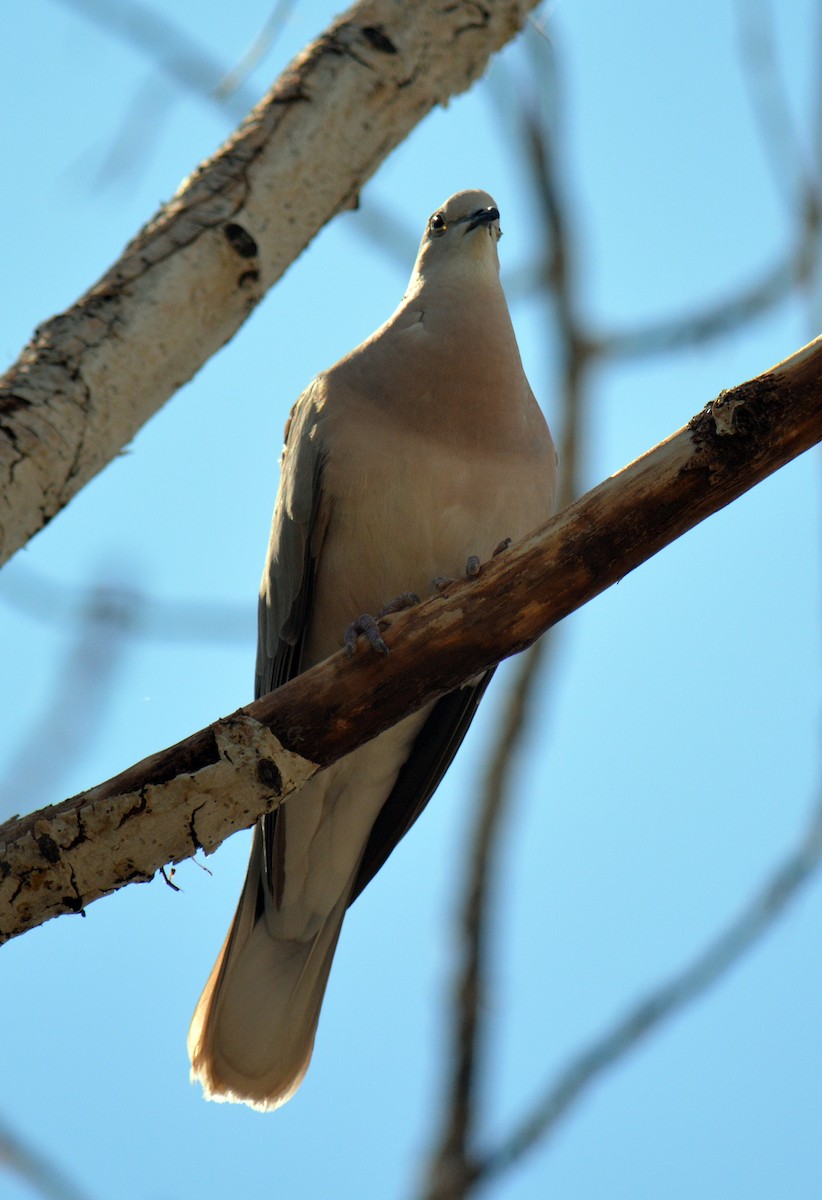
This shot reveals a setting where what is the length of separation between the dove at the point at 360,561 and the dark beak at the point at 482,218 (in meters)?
0.25

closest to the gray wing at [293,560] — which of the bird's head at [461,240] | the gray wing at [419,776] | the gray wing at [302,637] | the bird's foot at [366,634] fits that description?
the gray wing at [302,637]

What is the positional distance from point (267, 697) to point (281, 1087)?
180cm

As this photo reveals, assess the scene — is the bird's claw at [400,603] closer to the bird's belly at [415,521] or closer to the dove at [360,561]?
the dove at [360,561]

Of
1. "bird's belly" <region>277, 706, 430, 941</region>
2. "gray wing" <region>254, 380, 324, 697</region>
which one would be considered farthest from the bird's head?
"bird's belly" <region>277, 706, 430, 941</region>

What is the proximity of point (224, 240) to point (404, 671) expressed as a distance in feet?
5.30

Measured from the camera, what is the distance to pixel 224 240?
388cm

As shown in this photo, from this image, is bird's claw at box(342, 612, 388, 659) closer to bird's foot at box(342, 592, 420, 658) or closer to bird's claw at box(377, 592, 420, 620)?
bird's foot at box(342, 592, 420, 658)

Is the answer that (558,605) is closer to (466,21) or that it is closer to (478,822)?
(478,822)

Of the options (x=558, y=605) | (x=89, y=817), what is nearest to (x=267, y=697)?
(x=89, y=817)

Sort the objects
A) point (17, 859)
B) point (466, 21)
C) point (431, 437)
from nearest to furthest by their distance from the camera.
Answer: point (17, 859) → point (431, 437) → point (466, 21)

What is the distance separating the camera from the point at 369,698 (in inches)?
118

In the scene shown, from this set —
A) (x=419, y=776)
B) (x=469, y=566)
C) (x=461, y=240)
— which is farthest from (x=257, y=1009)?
(x=461, y=240)

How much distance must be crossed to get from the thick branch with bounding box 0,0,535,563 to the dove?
0.46 metres

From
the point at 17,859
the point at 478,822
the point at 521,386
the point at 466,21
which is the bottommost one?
the point at 17,859
